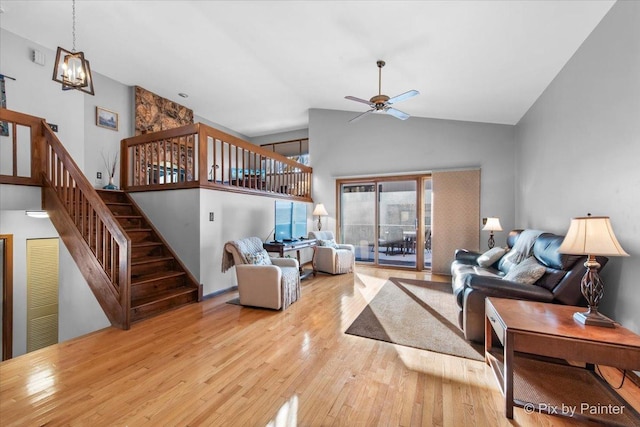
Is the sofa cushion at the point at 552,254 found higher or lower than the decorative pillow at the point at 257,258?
higher

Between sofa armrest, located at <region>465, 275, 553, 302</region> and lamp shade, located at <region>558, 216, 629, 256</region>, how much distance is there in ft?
2.25

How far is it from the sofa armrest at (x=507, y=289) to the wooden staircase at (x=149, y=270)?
3.52 m

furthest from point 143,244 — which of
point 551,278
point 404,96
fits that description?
point 551,278

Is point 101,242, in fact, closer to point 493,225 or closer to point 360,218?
point 360,218

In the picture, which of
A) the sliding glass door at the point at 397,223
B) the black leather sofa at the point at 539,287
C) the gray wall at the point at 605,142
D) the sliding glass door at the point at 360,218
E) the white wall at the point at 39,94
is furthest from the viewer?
the sliding glass door at the point at 360,218

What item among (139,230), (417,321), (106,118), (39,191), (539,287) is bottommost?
(417,321)

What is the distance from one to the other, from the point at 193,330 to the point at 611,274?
13.3 feet

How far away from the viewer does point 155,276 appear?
12.1 feet

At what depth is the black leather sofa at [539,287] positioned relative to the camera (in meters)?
2.17

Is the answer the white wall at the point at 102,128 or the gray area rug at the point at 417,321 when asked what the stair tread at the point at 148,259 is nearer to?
the white wall at the point at 102,128

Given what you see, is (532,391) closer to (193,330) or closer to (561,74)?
(193,330)

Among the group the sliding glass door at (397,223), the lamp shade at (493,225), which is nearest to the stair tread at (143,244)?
the sliding glass door at (397,223)

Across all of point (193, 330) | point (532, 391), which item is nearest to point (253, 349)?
point (193, 330)

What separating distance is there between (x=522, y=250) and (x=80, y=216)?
5.61 meters
